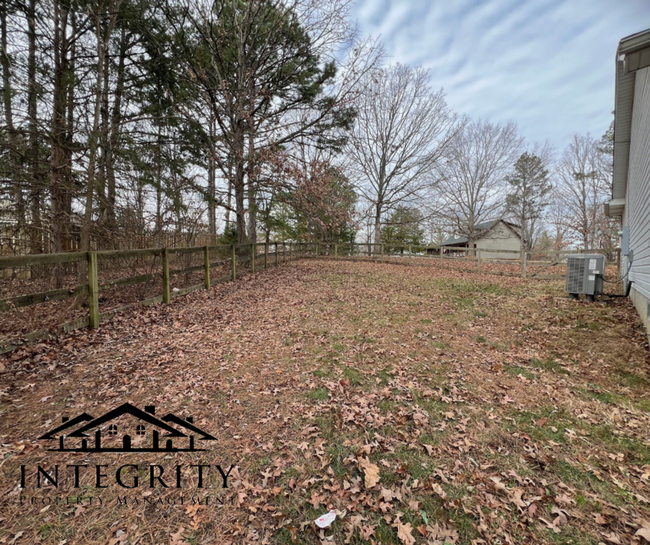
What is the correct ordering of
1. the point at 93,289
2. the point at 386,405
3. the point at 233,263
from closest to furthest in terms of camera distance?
1. the point at 386,405
2. the point at 93,289
3. the point at 233,263

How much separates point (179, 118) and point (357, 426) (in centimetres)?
901

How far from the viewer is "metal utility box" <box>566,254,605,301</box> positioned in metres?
6.47

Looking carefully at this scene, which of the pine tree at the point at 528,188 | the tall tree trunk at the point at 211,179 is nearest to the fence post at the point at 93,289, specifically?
the tall tree trunk at the point at 211,179

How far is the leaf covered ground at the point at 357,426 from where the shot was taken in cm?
171

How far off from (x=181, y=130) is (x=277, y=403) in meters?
9.42

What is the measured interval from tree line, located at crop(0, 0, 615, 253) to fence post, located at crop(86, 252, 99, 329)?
1685 mm

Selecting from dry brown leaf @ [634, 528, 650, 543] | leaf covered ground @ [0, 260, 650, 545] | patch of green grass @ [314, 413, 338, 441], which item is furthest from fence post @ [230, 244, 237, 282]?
dry brown leaf @ [634, 528, 650, 543]

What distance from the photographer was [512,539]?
1.63 metres

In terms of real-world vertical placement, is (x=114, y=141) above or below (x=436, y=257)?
above

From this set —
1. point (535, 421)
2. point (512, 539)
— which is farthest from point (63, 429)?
point (535, 421)

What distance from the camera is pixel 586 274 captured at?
6.56 meters

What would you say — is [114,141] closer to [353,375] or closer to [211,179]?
[211,179]

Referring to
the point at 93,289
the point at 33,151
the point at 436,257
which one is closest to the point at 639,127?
the point at 436,257

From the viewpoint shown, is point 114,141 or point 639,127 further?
point 114,141
